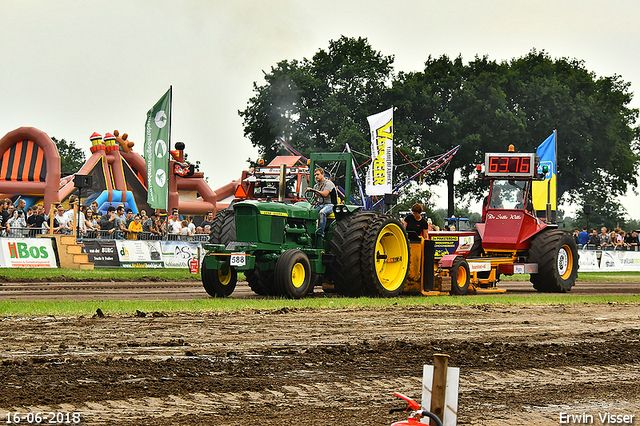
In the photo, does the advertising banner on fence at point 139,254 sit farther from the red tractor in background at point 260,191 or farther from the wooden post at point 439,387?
the wooden post at point 439,387

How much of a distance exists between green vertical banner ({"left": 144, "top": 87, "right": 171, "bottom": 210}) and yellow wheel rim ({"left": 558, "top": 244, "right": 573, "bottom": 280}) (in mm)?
11208

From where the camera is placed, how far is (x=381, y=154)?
33.5 metres

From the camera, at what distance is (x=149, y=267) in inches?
914

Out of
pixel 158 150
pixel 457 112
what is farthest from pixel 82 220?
pixel 457 112

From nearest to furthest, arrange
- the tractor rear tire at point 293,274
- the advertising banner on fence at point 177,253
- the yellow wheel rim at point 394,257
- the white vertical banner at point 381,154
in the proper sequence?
the tractor rear tire at point 293,274 → the yellow wheel rim at point 394,257 → the advertising banner on fence at point 177,253 → the white vertical banner at point 381,154

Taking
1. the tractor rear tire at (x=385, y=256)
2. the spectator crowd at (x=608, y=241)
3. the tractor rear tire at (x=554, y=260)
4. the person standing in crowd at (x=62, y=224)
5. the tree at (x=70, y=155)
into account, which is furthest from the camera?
the tree at (x=70, y=155)

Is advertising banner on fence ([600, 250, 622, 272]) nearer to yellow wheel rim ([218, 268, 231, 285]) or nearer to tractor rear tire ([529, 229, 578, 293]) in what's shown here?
tractor rear tire ([529, 229, 578, 293])

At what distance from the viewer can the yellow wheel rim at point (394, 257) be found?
14.1m

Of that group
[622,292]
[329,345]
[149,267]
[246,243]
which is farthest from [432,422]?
[149,267]

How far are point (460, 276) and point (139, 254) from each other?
11028 mm

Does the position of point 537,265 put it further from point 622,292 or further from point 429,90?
point 429,90

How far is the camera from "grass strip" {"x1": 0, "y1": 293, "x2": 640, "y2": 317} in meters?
10.1

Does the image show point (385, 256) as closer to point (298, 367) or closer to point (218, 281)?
point (218, 281)

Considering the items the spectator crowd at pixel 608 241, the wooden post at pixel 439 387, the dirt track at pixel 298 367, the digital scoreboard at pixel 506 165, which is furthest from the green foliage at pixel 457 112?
the wooden post at pixel 439 387
